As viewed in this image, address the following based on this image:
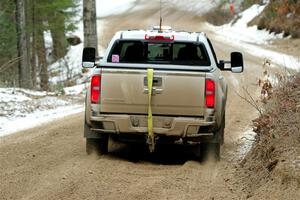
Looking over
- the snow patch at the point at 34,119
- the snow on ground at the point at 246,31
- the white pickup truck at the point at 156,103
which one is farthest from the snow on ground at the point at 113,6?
the white pickup truck at the point at 156,103

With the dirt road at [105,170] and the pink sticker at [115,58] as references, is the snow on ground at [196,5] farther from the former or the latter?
the pink sticker at [115,58]

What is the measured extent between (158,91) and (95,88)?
0.86 m

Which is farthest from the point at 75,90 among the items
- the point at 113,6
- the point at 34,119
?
the point at 113,6

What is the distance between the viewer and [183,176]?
8.04m

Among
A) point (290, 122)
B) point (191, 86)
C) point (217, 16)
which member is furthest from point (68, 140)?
point (217, 16)

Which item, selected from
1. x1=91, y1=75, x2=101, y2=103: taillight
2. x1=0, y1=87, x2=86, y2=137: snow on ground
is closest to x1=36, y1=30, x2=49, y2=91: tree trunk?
x1=0, y1=87, x2=86, y2=137: snow on ground

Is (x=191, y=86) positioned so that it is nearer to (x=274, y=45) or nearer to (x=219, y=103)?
(x=219, y=103)

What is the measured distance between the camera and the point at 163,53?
9969 millimetres

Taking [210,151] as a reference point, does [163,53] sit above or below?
above

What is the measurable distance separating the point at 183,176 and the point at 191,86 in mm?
1227

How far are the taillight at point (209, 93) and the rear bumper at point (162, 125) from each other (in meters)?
0.20

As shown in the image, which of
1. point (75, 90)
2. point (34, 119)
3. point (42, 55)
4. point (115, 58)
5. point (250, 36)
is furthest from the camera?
point (250, 36)

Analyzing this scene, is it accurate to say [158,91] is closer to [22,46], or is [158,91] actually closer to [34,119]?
[34,119]

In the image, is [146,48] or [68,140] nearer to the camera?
[146,48]
